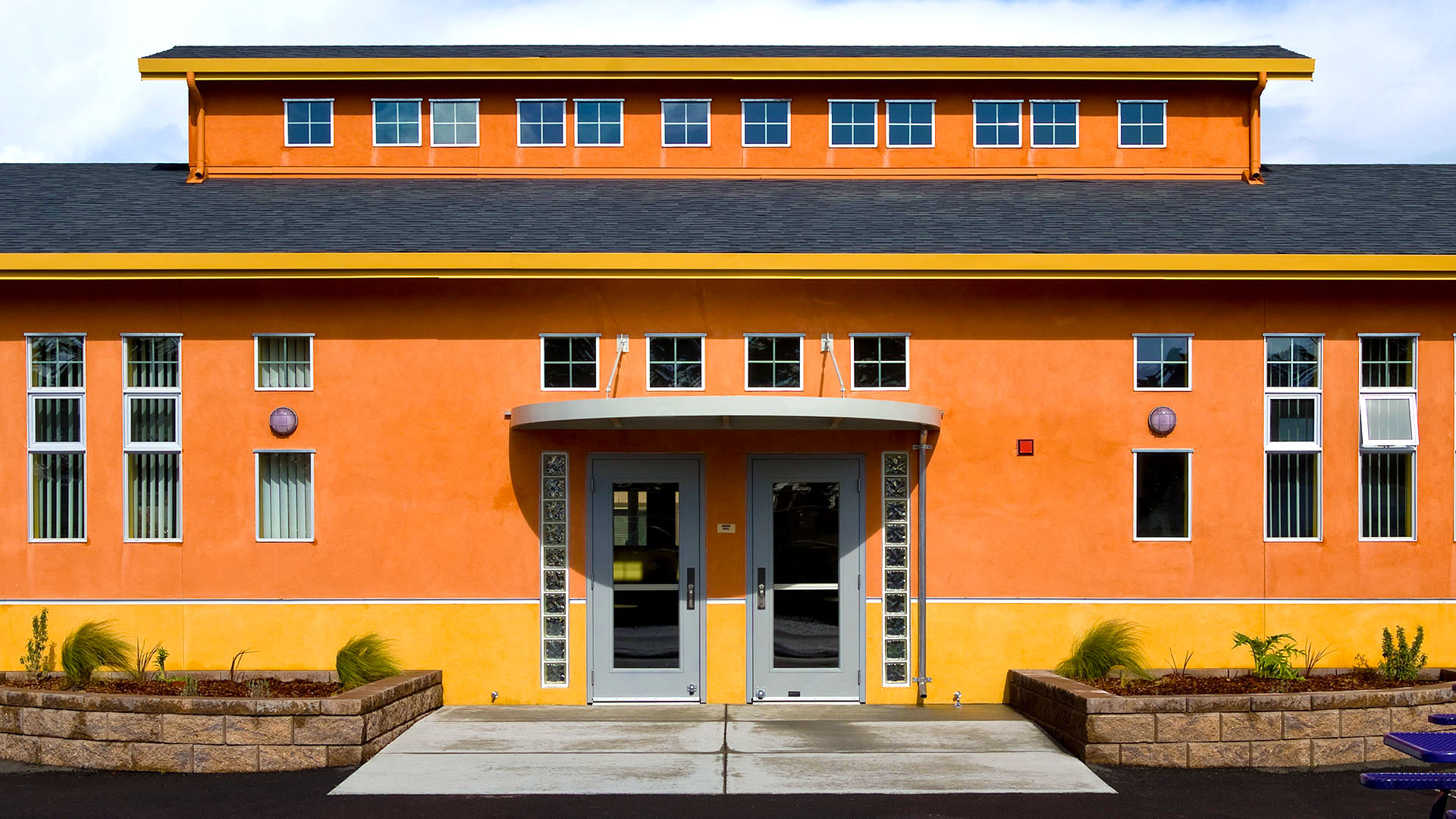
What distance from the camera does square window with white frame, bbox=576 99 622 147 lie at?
47.8 ft

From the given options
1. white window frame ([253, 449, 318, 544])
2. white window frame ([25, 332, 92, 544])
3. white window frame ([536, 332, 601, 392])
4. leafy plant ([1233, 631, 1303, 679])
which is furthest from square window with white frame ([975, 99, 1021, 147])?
white window frame ([25, 332, 92, 544])

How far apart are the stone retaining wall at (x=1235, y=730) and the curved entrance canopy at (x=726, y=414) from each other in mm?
2870

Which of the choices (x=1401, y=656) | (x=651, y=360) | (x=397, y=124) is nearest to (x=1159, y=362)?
(x=1401, y=656)

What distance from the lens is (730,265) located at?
11.5 meters

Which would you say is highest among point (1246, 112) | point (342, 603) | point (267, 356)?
point (1246, 112)

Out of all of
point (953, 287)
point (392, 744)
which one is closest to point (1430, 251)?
point (953, 287)

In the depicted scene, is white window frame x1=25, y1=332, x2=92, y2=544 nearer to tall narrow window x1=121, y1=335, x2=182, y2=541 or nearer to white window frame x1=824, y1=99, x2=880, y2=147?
tall narrow window x1=121, y1=335, x2=182, y2=541

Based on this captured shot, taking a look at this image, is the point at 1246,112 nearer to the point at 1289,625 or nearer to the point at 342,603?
the point at 1289,625

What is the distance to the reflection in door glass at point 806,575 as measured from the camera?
11.9m

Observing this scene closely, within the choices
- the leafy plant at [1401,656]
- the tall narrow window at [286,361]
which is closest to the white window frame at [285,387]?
the tall narrow window at [286,361]

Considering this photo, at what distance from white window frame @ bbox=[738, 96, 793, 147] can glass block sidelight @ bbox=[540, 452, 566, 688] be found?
488cm

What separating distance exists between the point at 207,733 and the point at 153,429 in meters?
3.67

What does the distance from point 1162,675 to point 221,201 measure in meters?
10.8

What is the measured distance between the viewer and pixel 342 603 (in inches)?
465
